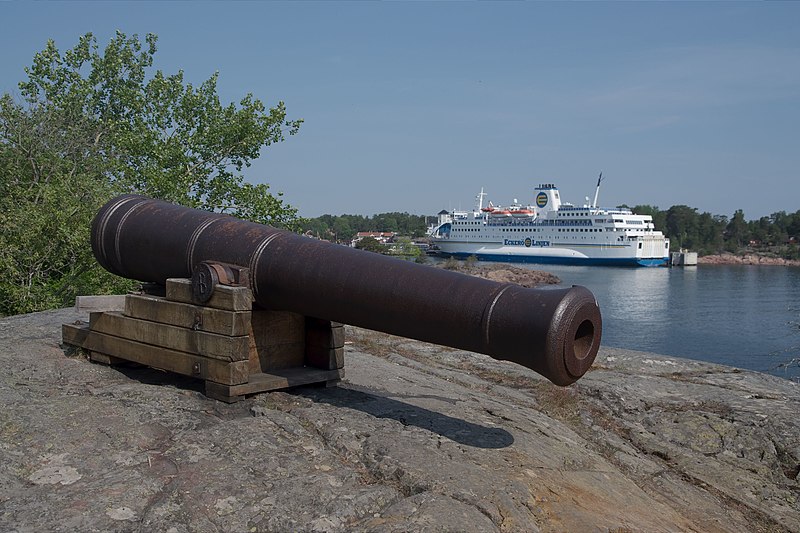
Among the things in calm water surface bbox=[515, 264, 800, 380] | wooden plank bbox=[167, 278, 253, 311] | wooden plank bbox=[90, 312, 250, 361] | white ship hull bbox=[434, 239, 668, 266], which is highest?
wooden plank bbox=[167, 278, 253, 311]

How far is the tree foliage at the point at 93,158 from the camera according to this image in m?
12.4

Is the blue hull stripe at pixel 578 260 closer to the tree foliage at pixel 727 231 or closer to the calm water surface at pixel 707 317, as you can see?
the calm water surface at pixel 707 317

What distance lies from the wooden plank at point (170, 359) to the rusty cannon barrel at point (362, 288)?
19.5 inches

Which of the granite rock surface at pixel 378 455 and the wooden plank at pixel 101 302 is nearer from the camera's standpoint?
the granite rock surface at pixel 378 455

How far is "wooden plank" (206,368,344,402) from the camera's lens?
4738 mm

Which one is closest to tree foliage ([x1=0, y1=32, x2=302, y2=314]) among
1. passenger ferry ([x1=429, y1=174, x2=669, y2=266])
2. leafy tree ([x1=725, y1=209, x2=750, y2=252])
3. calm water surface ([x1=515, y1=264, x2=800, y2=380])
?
calm water surface ([x1=515, y1=264, x2=800, y2=380])

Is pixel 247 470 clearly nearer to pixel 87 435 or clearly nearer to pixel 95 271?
pixel 87 435

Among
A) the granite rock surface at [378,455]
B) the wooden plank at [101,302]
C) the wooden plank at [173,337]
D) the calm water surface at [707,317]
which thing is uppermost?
the wooden plank at [101,302]

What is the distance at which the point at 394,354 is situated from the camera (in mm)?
8094

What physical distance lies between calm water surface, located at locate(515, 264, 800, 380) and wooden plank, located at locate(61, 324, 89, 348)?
912 centimetres

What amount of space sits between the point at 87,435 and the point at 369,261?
1832 millimetres

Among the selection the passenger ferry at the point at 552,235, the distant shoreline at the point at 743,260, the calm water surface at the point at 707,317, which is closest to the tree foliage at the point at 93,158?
the calm water surface at the point at 707,317

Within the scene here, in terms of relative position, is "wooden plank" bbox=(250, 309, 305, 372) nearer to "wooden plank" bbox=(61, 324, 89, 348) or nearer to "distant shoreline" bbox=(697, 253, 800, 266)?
"wooden plank" bbox=(61, 324, 89, 348)

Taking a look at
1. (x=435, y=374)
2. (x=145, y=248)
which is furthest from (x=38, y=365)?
(x=435, y=374)
